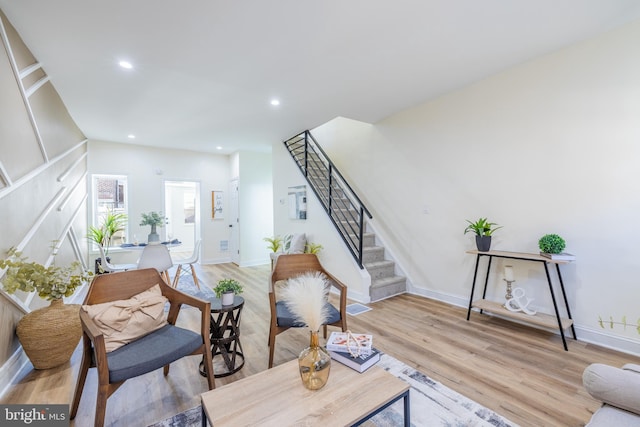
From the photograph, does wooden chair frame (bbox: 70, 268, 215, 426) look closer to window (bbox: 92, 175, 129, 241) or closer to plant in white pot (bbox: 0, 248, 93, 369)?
plant in white pot (bbox: 0, 248, 93, 369)

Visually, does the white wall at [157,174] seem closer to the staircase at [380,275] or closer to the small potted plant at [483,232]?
the staircase at [380,275]

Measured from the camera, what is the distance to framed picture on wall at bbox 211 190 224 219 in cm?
703

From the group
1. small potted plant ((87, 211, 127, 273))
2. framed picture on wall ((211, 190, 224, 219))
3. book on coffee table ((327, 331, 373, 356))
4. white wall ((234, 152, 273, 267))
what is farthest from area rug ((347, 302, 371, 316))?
small potted plant ((87, 211, 127, 273))

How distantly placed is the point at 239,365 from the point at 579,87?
4.05m

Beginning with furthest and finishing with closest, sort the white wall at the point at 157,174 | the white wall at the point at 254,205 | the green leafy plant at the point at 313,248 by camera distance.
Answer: the white wall at the point at 254,205
the white wall at the point at 157,174
the green leafy plant at the point at 313,248

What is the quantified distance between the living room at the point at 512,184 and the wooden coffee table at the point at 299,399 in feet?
6.54

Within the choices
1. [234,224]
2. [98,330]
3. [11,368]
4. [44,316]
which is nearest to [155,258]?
[44,316]

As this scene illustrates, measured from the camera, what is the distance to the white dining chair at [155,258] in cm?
379

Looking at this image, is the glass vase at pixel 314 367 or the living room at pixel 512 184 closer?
the glass vase at pixel 314 367

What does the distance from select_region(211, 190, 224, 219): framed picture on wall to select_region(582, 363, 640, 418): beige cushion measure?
703 centimetres

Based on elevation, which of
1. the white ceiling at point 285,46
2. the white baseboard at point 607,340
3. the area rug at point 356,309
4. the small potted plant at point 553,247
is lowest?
the area rug at point 356,309

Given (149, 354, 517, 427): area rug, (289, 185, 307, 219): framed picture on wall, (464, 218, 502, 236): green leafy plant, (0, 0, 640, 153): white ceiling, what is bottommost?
(149, 354, 517, 427): area rug

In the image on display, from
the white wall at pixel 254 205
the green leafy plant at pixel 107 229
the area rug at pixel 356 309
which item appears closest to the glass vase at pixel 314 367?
the area rug at pixel 356 309

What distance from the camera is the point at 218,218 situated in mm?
7109
